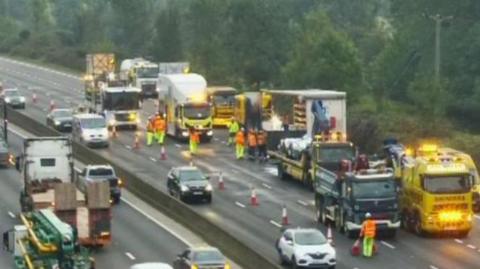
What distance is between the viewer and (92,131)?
8138 centimetres

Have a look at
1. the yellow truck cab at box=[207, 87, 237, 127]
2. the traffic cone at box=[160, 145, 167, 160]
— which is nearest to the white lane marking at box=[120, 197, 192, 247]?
the traffic cone at box=[160, 145, 167, 160]

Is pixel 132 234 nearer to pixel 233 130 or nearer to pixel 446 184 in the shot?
pixel 446 184

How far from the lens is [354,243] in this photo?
5169 cm

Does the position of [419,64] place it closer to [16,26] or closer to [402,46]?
[402,46]

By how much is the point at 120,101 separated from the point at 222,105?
668 cm

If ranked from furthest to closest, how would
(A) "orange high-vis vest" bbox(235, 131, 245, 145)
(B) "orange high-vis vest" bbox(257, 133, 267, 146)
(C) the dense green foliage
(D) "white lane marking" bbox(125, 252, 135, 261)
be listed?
(C) the dense green foliage < (A) "orange high-vis vest" bbox(235, 131, 245, 145) < (B) "orange high-vis vest" bbox(257, 133, 267, 146) < (D) "white lane marking" bbox(125, 252, 135, 261)

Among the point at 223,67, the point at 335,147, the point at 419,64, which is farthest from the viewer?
the point at 223,67

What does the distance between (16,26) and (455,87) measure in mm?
97189

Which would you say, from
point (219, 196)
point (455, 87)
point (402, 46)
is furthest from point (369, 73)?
point (219, 196)

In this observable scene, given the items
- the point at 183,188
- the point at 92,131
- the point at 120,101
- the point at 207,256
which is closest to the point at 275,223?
the point at 183,188

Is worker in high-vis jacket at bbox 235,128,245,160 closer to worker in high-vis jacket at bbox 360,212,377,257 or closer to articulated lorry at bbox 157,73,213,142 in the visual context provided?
articulated lorry at bbox 157,73,213,142

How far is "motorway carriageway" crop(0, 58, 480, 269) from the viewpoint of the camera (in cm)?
4897

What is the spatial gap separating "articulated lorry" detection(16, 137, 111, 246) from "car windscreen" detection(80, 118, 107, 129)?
2113cm

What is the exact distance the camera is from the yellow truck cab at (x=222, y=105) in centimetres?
9144
